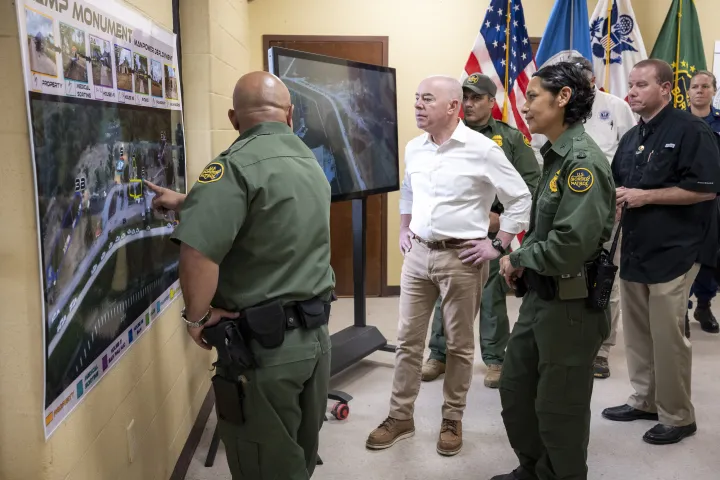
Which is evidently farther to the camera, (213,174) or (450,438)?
(450,438)

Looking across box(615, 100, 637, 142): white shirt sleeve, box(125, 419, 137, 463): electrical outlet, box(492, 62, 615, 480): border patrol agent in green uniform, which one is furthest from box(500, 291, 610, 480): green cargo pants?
box(615, 100, 637, 142): white shirt sleeve

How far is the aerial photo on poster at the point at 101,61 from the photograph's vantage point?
5.00 ft

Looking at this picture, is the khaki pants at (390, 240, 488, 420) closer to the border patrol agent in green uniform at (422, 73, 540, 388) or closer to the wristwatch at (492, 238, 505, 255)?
the wristwatch at (492, 238, 505, 255)

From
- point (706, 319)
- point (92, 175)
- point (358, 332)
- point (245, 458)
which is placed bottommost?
point (706, 319)

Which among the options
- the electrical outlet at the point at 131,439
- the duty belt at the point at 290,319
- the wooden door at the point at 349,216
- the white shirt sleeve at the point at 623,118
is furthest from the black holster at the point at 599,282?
the wooden door at the point at 349,216

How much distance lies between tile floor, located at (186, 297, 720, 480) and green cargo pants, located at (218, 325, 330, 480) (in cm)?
82

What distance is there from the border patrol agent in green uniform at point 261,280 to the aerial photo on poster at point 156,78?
0.48 m

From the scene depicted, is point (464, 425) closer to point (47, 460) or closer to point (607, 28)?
point (47, 460)

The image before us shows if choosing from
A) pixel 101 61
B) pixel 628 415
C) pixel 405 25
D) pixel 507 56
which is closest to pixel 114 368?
pixel 101 61

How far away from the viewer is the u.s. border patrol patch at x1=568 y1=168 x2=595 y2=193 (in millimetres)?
1839

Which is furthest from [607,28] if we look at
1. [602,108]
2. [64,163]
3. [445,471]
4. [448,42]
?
[64,163]

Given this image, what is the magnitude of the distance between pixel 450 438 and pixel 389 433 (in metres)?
0.25

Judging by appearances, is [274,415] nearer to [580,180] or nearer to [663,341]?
[580,180]

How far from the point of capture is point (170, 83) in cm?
224
